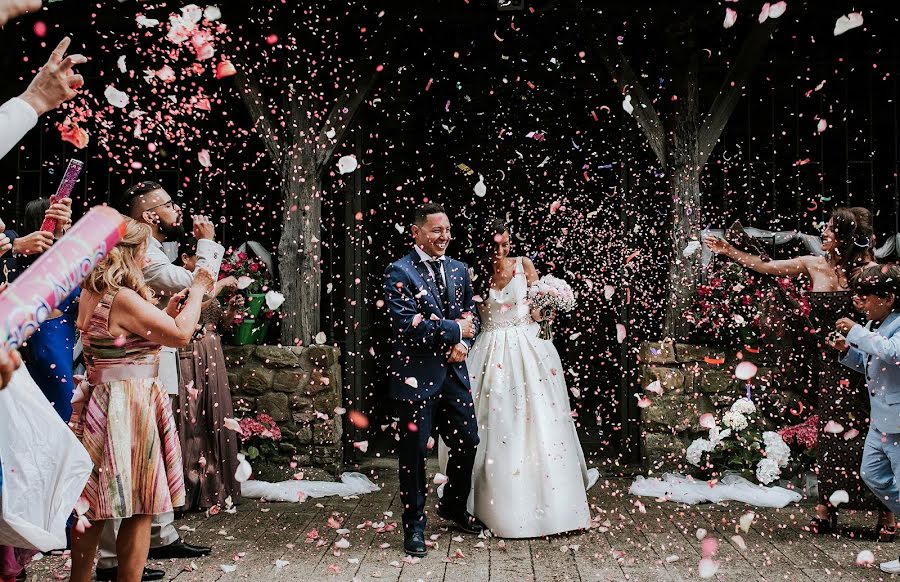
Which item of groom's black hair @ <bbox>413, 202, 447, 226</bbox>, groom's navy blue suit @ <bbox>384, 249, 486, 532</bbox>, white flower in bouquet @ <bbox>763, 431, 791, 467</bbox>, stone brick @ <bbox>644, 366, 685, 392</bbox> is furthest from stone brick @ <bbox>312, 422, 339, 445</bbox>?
white flower in bouquet @ <bbox>763, 431, 791, 467</bbox>

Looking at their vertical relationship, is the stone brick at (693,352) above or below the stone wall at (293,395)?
above

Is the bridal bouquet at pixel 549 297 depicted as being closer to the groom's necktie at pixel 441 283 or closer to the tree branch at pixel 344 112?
the groom's necktie at pixel 441 283

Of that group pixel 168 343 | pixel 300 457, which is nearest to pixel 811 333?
pixel 300 457

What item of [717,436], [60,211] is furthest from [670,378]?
[60,211]

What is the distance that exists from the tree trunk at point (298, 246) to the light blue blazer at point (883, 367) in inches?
157

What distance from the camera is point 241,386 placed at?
646 cm

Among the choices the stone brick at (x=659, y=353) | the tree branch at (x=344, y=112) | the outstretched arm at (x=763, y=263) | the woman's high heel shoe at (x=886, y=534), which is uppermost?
the tree branch at (x=344, y=112)

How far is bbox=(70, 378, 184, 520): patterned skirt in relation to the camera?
3.27 meters

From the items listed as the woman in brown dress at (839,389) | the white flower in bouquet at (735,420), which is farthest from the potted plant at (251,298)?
the woman in brown dress at (839,389)

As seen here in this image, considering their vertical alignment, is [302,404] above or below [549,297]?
below

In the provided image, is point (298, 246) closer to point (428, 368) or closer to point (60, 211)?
point (428, 368)

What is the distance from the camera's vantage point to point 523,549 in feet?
15.2

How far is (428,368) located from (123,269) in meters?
2.00

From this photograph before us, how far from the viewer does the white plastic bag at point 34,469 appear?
264 cm
